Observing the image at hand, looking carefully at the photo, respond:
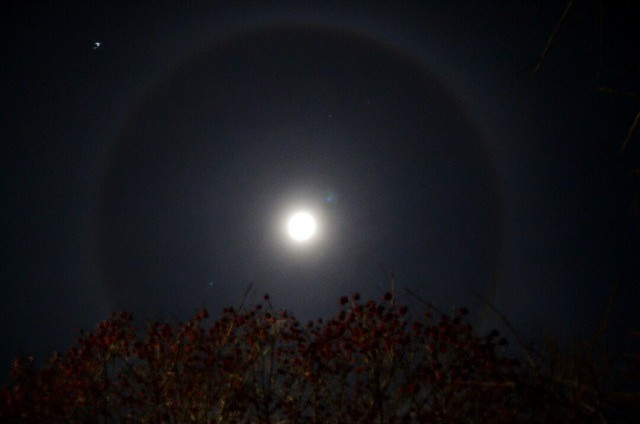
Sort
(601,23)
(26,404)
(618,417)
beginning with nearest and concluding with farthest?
(618,417), (601,23), (26,404)

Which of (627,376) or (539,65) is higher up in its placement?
(539,65)

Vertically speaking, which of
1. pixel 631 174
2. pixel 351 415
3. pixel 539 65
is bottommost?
pixel 351 415

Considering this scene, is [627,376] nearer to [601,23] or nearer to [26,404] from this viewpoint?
[601,23]

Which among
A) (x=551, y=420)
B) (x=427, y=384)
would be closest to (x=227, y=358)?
(x=427, y=384)

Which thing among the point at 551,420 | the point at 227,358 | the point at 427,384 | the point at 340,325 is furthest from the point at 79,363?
the point at 551,420

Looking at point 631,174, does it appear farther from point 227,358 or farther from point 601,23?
point 227,358

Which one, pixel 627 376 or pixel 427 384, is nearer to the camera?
pixel 627 376

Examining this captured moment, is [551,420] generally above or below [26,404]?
below

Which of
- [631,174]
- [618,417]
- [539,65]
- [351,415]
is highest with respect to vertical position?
[539,65]

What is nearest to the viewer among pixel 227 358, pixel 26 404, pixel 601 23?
pixel 601 23
